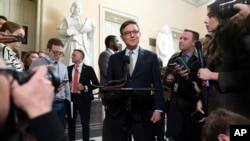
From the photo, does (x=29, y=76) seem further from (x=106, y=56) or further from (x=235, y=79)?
(x=106, y=56)

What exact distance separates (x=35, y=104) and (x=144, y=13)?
7.98 meters

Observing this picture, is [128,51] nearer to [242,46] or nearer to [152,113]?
[152,113]

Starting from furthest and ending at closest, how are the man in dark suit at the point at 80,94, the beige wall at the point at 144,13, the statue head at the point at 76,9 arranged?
the beige wall at the point at 144,13
the statue head at the point at 76,9
the man in dark suit at the point at 80,94

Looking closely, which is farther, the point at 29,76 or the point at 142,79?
the point at 142,79

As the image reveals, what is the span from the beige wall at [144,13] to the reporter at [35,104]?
5.19 metres

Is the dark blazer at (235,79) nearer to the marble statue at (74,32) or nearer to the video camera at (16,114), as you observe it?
the video camera at (16,114)

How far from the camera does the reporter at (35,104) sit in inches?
24.2

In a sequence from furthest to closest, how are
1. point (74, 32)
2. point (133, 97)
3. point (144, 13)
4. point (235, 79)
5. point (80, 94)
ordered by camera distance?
point (144, 13) < point (74, 32) < point (80, 94) < point (133, 97) < point (235, 79)

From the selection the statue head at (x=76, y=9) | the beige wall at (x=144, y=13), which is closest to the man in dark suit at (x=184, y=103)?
the statue head at (x=76, y=9)

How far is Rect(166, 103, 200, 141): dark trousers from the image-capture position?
9.09ft

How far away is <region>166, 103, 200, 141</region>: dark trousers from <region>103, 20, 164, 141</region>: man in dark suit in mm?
621

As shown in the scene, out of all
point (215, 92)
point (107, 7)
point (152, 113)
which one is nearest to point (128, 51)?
point (152, 113)

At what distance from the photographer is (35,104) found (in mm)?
661

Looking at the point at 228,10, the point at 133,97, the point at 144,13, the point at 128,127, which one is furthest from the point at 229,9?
the point at 144,13
